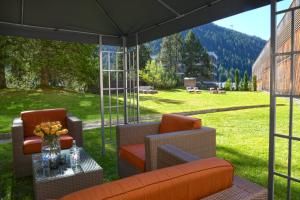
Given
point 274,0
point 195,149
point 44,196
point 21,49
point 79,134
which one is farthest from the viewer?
point 21,49

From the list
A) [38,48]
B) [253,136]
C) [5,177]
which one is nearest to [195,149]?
[5,177]

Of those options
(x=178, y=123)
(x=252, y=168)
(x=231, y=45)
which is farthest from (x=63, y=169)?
(x=231, y=45)

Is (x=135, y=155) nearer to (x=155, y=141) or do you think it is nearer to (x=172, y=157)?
(x=155, y=141)

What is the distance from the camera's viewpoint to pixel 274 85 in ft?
7.35

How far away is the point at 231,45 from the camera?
11512 centimetres

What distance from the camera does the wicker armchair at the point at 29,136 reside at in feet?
11.8

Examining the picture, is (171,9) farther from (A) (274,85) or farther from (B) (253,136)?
(B) (253,136)

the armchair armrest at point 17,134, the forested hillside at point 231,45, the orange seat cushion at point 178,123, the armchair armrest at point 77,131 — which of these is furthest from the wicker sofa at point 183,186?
the forested hillside at point 231,45

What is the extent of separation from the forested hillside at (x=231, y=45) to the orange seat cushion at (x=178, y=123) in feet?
320

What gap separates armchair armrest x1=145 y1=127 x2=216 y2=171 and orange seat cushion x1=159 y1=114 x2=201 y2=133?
118 mm

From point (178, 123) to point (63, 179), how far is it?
1.67m

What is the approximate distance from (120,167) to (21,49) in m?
11.9

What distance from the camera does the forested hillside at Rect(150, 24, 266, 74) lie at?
10356 centimetres

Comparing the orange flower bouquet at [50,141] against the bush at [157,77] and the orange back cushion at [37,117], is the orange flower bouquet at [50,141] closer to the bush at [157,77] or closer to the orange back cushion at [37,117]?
the orange back cushion at [37,117]
